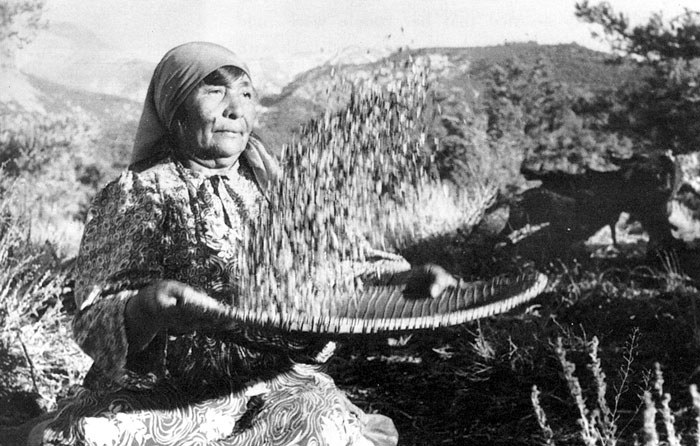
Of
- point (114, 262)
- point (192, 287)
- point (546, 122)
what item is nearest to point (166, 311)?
point (192, 287)

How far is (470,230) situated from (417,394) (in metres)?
1.04

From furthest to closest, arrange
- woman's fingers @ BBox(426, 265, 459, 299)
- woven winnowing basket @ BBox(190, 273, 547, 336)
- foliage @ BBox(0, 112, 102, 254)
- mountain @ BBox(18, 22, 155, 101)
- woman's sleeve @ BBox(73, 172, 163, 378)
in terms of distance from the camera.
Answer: foliage @ BBox(0, 112, 102, 254)
mountain @ BBox(18, 22, 155, 101)
woman's fingers @ BBox(426, 265, 459, 299)
woman's sleeve @ BBox(73, 172, 163, 378)
woven winnowing basket @ BBox(190, 273, 547, 336)

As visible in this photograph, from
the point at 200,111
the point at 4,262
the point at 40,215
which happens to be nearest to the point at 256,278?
the point at 200,111

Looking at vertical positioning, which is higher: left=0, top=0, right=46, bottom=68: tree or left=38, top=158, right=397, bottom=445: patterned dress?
left=0, top=0, right=46, bottom=68: tree

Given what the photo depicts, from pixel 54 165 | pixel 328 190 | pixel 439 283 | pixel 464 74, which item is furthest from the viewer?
pixel 54 165

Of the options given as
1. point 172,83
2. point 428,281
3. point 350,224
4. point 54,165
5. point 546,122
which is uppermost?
point 172,83

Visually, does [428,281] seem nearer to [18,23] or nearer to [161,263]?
[161,263]

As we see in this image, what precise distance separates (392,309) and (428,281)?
0.35ft

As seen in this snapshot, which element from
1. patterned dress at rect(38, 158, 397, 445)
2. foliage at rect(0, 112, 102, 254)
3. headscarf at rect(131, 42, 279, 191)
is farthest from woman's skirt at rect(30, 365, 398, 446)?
foliage at rect(0, 112, 102, 254)

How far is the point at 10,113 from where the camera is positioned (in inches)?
180

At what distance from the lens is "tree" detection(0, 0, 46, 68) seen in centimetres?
443

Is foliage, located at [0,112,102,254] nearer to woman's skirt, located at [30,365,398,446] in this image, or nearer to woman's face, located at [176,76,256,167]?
woman's face, located at [176,76,256,167]

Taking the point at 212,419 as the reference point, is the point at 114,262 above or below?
above

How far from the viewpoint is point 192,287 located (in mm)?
1626
